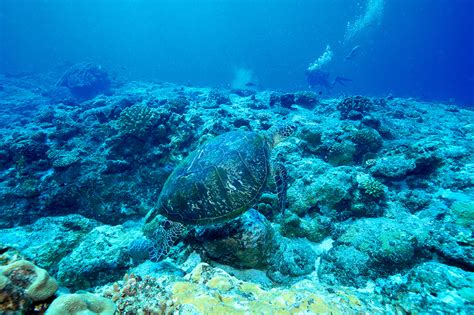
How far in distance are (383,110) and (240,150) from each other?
1065 cm

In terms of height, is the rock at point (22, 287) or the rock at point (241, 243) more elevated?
the rock at point (241, 243)

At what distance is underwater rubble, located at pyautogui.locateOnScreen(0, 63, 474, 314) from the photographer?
2.29m

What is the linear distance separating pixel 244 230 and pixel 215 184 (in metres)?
0.99

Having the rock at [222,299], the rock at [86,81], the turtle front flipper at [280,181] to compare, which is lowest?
the rock at [222,299]

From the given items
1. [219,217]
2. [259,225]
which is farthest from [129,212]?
[259,225]

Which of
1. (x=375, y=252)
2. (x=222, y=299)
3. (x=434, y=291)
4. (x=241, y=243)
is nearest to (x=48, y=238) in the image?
(x=241, y=243)

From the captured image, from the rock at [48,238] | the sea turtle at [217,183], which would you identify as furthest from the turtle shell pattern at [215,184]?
the rock at [48,238]

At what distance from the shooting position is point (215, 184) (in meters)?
4.03

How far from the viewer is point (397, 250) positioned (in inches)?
148

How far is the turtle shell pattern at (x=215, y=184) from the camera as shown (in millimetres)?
3918

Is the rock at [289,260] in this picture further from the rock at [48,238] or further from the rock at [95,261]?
the rock at [48,238]

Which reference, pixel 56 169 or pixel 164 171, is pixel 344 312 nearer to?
pixel 164 171

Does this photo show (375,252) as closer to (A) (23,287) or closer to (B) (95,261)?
(A) (23,287)

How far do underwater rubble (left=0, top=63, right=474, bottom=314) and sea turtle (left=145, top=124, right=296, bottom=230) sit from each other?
48cm
